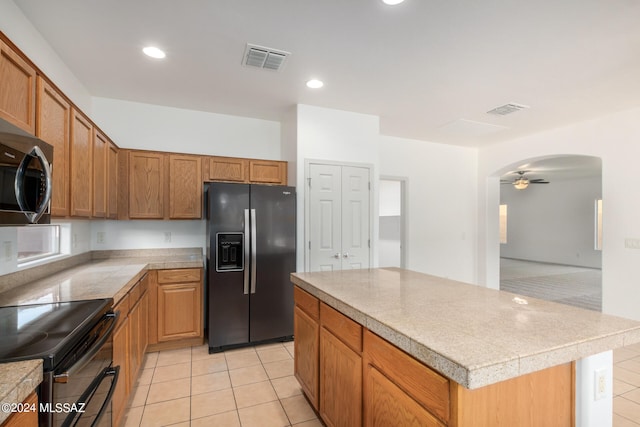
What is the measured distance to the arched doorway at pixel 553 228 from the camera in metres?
6.87

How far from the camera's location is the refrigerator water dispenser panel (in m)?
3.16

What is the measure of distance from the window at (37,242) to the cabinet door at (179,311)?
938mm

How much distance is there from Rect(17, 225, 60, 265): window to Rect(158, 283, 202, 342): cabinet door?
94cm

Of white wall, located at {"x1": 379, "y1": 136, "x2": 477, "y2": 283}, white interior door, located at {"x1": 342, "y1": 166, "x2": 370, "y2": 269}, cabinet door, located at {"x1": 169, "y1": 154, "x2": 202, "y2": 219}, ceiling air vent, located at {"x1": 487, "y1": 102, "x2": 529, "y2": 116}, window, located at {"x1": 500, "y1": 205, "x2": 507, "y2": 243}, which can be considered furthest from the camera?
window, located at {"x1": 500, "y1": 205, "x2": 507, "y2": 243}

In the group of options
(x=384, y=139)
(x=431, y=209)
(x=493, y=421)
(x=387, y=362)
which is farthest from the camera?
(x=431, y=209)

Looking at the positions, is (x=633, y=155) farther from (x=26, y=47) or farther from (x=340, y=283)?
(x=26, y=47)

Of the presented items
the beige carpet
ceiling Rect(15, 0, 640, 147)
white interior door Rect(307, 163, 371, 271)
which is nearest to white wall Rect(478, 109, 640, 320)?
ceiling Rect(15, 0, 640, 147)

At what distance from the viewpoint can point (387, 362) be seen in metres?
1.27

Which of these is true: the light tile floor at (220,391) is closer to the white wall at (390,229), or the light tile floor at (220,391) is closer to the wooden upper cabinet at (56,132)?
the wooden upper cabinet at (56,132)

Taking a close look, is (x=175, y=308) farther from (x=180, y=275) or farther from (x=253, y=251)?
(x=253, y=251)

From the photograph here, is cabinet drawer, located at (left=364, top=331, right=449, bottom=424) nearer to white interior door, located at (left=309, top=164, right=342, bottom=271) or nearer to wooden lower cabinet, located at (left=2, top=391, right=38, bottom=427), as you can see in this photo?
wooden lower cabinet, located at (left=2, top=391, right=38, bottom=427)

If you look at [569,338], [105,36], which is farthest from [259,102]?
[569,338]

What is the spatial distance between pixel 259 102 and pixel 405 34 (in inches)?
72.3

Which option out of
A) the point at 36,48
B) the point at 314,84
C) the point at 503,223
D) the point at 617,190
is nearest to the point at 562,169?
Result: the point at 503,223
